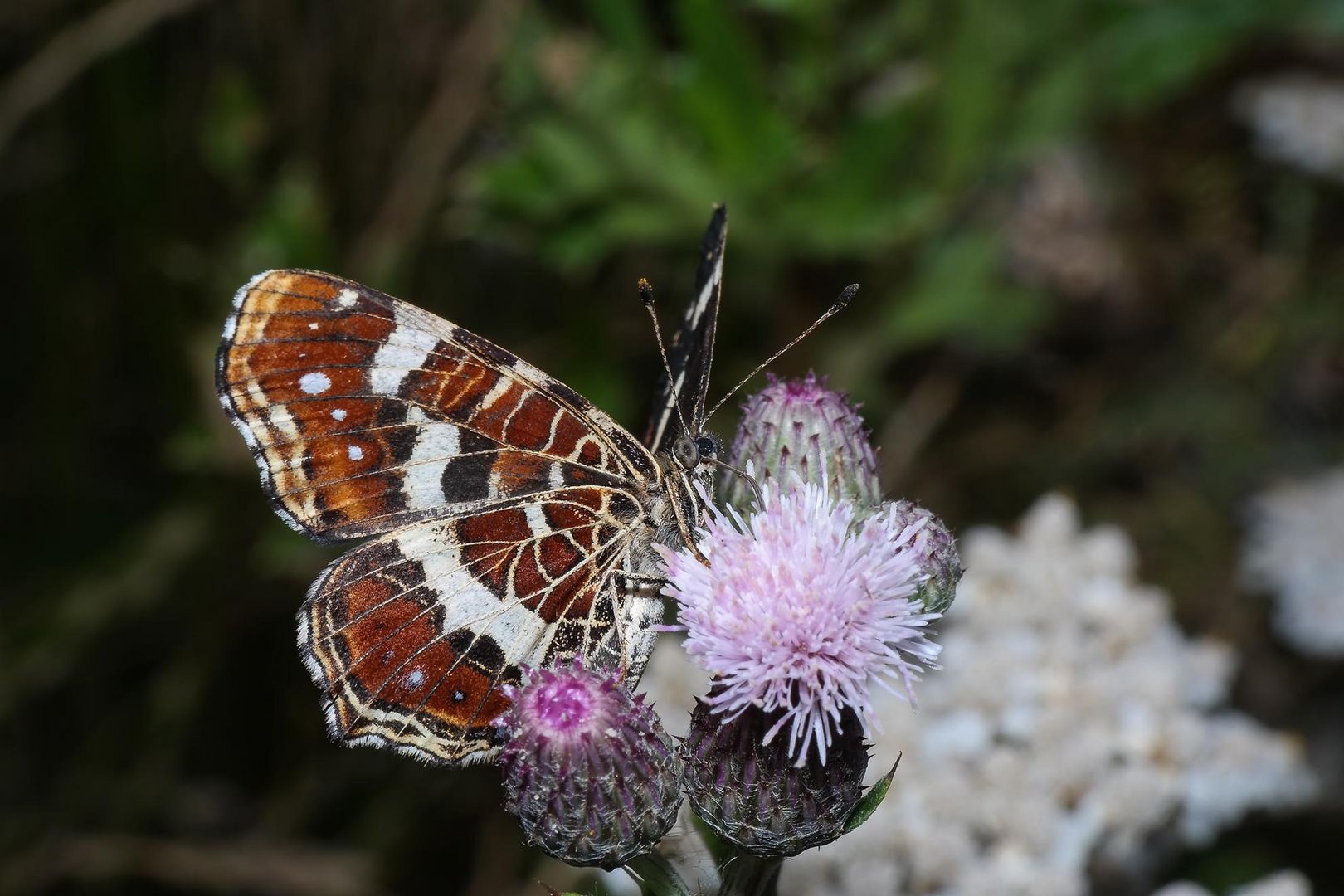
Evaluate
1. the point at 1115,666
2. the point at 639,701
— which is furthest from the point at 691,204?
the point at 639,701

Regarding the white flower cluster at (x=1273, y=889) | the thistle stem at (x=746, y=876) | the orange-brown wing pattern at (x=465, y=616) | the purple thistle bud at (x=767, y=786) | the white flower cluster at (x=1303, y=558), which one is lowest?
the thistle stem at (x=746, y=876)

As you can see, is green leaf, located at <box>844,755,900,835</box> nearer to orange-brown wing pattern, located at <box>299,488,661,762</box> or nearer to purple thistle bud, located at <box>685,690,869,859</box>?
purple thistle bud, located at <box>685,690,869,859</box>

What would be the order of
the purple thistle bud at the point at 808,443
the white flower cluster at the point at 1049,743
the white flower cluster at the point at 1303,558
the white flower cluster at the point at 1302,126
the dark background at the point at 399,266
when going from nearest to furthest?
the purple thistle bud at the point at 808,443
the white flower cluster at the point at 1049,743
the dark background at the point at 399,266
the white flower cluster at the point at 1303,558
the white flower cluster at the point at 1302,126

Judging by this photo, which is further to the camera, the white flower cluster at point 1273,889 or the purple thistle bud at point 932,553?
the white flower cluster at point 1273,889

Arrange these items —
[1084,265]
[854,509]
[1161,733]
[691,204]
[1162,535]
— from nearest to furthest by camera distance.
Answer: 1. [854,509]
2. [1161,733]
3. [691,204]
4. [1162,535]
5. [1084,265]

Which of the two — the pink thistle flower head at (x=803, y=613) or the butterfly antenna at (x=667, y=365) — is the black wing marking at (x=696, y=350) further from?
the pink thistle flower head at (x=803, y=613)

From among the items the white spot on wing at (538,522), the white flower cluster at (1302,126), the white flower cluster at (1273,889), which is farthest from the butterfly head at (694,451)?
the white flower cluster at (1302,126)

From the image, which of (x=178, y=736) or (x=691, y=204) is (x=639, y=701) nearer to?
(x=691, y=204)

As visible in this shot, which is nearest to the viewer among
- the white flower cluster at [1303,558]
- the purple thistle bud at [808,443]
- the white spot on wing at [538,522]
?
the purple thistle bud at [808,443]
